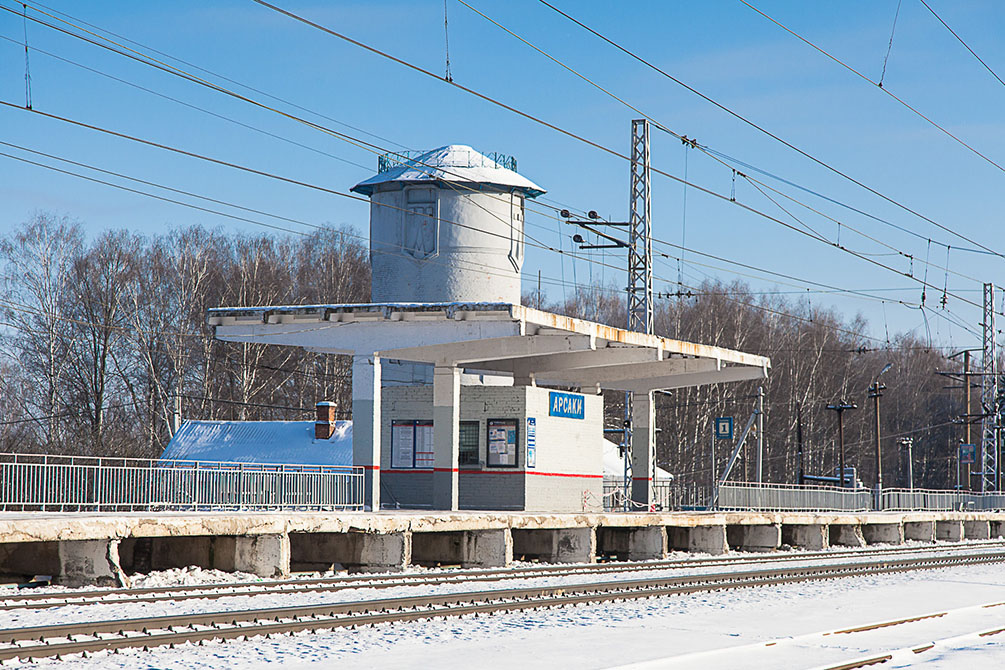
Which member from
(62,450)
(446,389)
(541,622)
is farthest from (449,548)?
A: (62,450)

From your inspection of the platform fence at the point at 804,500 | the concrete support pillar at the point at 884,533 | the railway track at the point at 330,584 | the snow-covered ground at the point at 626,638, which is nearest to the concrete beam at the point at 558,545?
the railway track at the point at 330,584

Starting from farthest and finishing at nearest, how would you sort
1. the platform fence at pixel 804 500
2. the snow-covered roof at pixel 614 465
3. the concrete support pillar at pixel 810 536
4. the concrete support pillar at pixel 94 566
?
the snow-covered roof at pixel 614 465 → the platform fence at pixel 804 500 → the concrete support pillar at pixel 810 536 → the concrete support pillar at pixel 94 566

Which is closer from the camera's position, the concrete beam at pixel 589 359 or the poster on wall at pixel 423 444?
the concrete beam at pixel 589 359

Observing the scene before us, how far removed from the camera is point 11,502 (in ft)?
68.1

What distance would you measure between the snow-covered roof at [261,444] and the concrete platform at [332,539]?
66.9ft

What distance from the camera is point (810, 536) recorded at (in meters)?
33.4

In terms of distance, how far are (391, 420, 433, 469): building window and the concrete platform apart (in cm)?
521

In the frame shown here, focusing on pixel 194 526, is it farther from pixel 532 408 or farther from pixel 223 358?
pixel 223 358

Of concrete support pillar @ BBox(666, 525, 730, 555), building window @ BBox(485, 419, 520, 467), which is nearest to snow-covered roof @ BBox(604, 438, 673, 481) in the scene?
building window @ BBox(485, 419, 520, 467)

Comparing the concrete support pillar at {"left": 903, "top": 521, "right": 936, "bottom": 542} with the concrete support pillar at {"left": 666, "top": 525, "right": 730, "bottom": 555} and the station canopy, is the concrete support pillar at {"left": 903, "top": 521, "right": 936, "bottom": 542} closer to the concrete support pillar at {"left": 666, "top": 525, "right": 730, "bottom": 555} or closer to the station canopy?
the concrete support pillar at {"left": 666, "top": 525, "right": 730, "bottom": 555}

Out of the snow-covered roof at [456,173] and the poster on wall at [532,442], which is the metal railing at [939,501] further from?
the poster on wall at [532,442]

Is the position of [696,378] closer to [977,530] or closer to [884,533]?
[884,533]

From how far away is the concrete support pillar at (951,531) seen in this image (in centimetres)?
4222

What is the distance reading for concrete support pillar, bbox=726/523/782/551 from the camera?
30.7 m
